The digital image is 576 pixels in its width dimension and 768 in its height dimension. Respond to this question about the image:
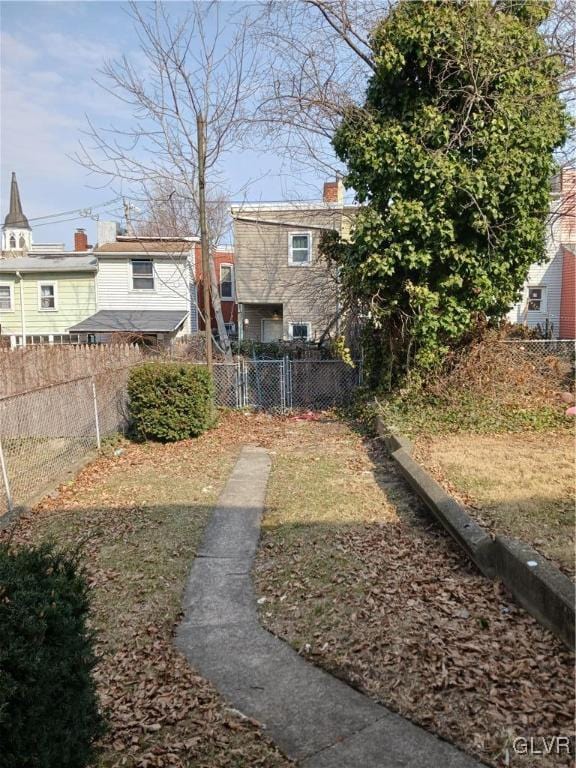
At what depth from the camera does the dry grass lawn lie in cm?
454

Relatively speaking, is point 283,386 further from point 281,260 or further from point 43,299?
point 43,299

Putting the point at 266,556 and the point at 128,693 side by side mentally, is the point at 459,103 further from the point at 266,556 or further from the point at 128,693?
the point at 128,693

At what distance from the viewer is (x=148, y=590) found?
4629 millimetres

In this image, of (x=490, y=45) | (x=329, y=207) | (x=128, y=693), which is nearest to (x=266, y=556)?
(x=128, y=693)

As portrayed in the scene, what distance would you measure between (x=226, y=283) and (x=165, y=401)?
1805cm

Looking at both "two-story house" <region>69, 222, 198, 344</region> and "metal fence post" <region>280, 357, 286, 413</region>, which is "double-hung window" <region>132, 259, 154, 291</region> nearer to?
"two-story house" <region>69, 222, 198, 344</region>

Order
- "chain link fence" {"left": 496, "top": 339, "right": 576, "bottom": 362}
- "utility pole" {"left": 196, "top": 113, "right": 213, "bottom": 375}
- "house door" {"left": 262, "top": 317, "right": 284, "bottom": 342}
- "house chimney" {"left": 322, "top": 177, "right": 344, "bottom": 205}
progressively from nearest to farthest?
"chain link fence" {"left": 496, "top": 339, "right": 576, "bottom": 362} → "utility pole" {"left": 196, "top": 113, "right": 213, "bottom": 375} → "house chimney" {"left": 322, "top": 177, "right": 344, "bottom": 205} → "house door" {"left": 262, "top": 317, "right": 284, "bottom": 342}

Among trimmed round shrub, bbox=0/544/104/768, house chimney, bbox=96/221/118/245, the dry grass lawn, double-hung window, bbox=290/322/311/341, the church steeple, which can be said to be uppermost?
the church steeple

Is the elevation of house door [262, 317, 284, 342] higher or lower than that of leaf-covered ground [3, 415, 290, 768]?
higher

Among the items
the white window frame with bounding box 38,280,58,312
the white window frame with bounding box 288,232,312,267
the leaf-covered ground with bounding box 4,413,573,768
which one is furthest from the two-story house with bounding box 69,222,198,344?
the leaf-covered ground with bounding box 4,413,573,768

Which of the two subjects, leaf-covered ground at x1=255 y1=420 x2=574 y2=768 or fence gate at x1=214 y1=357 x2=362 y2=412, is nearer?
leaf-covered ground at x1=255 y1=420 x2=574 y2=768

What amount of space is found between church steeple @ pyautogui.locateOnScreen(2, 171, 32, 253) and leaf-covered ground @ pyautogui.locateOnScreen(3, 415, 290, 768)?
1473 inches

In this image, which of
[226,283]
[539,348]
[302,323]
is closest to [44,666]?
[539,348]

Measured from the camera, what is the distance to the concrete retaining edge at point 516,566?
3294 mm
